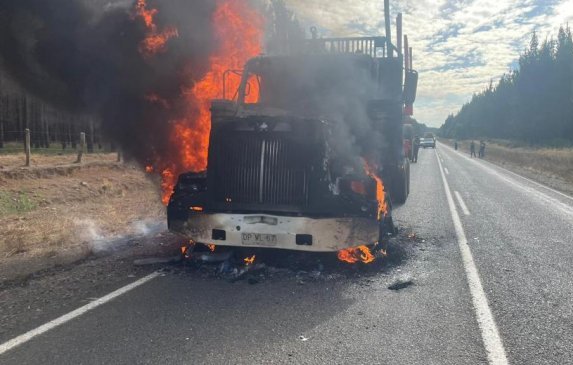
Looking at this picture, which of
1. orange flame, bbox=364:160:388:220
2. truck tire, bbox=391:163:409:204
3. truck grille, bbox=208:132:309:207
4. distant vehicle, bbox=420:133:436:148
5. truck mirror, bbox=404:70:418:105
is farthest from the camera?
distant vehicle, bbox=420:133:436:148

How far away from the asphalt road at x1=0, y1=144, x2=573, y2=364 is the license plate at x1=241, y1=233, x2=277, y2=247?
0.48 metres

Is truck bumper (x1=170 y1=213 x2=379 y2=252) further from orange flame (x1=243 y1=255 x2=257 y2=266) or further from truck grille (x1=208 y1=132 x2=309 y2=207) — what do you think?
orange flame (x1=243 y1=255 x2=257 y2=266)

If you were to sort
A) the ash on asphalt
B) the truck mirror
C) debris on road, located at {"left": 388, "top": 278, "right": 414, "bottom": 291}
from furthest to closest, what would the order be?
the truck mirror < the ash on asphalt < debris on road, located at {"left": 388, "top": 278, "right": 414, "bottom": 291}

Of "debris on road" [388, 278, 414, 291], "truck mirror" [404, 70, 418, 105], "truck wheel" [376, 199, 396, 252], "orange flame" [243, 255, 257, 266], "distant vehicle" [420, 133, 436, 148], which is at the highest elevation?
"truck mirror" [404, 70, 418, 105]

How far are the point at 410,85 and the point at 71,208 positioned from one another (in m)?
9.11

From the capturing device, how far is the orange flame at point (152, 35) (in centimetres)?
833

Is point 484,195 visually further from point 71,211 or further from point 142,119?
point 71,211

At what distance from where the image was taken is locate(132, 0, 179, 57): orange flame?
833 cm

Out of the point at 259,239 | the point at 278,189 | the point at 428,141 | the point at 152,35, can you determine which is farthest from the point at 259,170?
the point at 428,141

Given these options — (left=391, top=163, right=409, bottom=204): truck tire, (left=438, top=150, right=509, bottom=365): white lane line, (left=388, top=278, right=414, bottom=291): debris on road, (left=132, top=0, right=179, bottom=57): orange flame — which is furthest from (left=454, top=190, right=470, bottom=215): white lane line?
(left=132, top=0, right=179, bottom=57): orange flame

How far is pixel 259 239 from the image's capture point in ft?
16.3

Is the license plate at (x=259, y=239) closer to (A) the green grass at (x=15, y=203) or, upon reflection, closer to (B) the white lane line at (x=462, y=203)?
(B) the white lane line at (x=462, y=203)

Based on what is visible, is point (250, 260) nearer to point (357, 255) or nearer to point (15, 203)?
point (357, 255)

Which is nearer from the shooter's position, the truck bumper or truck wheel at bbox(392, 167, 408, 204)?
the truck bumper
